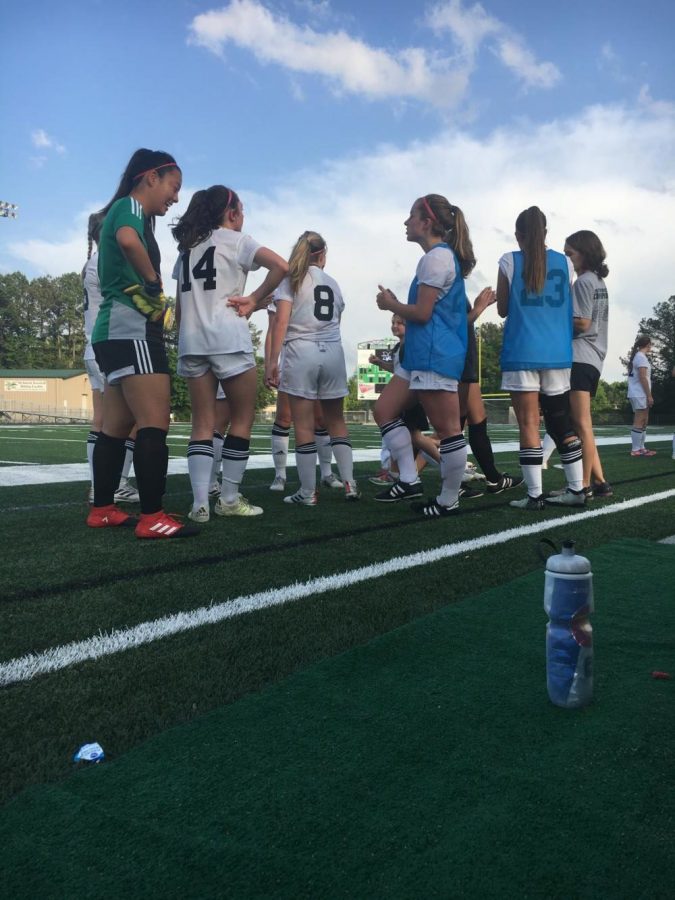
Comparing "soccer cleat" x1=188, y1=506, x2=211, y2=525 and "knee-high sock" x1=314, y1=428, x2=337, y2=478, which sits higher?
"knee-high sock" x1=314, y1=428, x2=337, y2=478

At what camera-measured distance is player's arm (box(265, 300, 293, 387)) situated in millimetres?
5340

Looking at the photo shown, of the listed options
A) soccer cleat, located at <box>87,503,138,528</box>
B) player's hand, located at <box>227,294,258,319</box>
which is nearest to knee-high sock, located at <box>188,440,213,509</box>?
soccer cleat, located at <box>87,503,138,528</box>

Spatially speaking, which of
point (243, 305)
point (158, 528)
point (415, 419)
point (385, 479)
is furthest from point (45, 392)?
point (158, 528)

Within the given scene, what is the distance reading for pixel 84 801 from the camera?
1.39m

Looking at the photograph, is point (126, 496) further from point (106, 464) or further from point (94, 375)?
point (106, 464)

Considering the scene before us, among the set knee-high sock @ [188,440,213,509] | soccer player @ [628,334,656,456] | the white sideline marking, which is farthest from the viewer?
soccer player @ [628,334,656,456]

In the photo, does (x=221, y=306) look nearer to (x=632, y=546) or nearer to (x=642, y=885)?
(x=632, y=546)

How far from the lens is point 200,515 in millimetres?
4664

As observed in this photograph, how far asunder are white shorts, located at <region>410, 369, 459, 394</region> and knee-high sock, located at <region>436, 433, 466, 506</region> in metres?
0.36

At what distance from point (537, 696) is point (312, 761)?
704mm

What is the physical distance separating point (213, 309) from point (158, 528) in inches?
59.7

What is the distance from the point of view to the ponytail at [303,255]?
555cm

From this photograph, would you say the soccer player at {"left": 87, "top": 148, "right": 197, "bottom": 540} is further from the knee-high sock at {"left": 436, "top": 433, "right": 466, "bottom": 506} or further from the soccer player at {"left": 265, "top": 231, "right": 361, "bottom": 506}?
the knee-high sock at {"left": 436, "top": 433, "right": 466, "bottom": 506}

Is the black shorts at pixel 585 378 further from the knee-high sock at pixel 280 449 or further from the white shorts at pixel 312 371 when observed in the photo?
the knee-high sock at pixel 280 449
